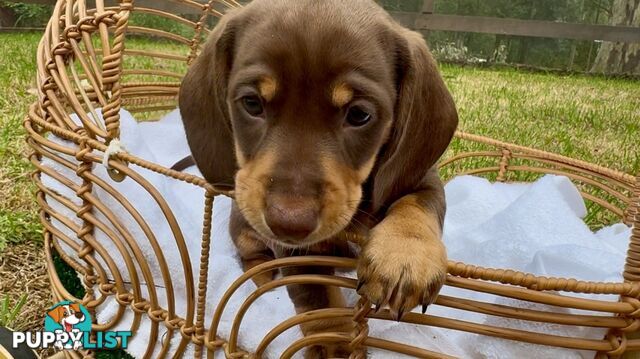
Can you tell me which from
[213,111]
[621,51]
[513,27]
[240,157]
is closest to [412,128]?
[240,157]

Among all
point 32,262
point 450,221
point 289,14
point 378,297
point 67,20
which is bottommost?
point 32,262

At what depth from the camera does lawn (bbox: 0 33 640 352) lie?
2.77 metres

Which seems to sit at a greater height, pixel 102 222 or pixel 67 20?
pixel 67 20

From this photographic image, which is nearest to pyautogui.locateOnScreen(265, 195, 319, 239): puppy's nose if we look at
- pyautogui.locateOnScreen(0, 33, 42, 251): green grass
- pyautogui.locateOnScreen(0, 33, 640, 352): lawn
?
pyautogui.locateOnScreen(0, 33, 640, 352): lawn

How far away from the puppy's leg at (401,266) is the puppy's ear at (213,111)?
0.69m

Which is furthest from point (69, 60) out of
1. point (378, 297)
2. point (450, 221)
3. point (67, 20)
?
point (450, 221)

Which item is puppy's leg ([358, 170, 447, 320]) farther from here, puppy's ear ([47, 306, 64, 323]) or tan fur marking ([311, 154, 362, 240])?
puppy's ear ([47, 306, 64, 323])

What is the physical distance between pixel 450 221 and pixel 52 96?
6.48ft

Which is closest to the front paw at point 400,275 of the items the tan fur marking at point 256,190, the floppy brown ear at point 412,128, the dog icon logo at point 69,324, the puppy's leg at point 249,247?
the tan fur marking at point 256,190

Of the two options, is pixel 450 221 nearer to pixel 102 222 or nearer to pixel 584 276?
pixel 584 276

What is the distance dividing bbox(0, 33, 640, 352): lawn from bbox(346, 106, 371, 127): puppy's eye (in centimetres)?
150

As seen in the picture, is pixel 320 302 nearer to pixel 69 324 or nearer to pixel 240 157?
pixel 240 157

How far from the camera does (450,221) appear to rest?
3195mm

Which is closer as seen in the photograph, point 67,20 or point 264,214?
point 264,214
